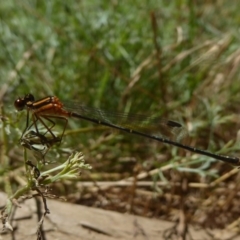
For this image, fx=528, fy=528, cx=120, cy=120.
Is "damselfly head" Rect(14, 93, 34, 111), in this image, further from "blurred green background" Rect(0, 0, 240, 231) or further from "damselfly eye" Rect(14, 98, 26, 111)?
"blurred green background" Rect(0, 0, 240, 231)

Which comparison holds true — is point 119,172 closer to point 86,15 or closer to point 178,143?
point 178,143

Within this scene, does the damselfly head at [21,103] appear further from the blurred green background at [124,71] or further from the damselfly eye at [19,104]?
the blurred green background at [124,71]

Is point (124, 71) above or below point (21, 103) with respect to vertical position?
above

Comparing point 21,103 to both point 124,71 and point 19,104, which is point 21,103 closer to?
point 19,104

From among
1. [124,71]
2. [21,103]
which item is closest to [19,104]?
[21,103]

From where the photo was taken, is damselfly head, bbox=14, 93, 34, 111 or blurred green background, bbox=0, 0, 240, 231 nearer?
damselfly head, bbox=14, 93, 34, 111

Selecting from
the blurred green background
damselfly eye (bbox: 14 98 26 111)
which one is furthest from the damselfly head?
the blurred green background

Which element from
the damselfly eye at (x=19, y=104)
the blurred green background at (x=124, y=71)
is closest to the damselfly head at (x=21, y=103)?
the damselfly eye at (x=19, y=104)

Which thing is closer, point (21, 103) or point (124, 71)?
point (21, 103)
